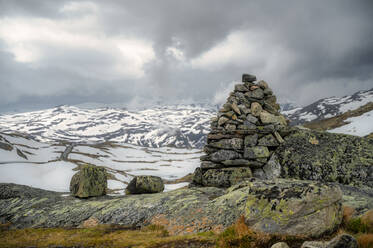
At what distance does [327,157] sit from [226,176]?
8762 millimetres

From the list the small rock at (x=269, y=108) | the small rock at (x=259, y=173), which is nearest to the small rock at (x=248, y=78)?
the small rock at (x=269, y=108)

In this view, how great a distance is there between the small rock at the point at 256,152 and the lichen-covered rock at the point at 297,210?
9777 millimetres

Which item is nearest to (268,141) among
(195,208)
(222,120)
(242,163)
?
(242,163)

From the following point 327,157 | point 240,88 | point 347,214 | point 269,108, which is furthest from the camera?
point 240,88

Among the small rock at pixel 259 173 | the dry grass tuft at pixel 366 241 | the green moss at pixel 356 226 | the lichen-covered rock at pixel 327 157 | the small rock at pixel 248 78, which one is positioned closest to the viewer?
the dry grass tuft at pixel 366 241

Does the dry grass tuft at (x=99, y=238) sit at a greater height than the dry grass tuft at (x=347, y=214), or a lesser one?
lesser

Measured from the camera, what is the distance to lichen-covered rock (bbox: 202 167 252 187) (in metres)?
18.6

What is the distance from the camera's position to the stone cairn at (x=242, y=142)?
62.6ft

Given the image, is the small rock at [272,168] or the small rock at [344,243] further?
the small rock at [272,168]

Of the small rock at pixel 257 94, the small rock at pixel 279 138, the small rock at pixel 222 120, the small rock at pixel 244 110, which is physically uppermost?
the small rock at pixel 257 94

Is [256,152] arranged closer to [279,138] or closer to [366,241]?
[279,138]

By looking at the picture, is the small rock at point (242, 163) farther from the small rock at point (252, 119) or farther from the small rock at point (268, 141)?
the small rock at point (252, 119)

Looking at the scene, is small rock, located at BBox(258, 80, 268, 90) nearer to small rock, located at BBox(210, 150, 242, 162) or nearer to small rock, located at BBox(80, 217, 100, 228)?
small rock, located at BBox(210, 150, 242, 162)

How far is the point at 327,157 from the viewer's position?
697 inches
